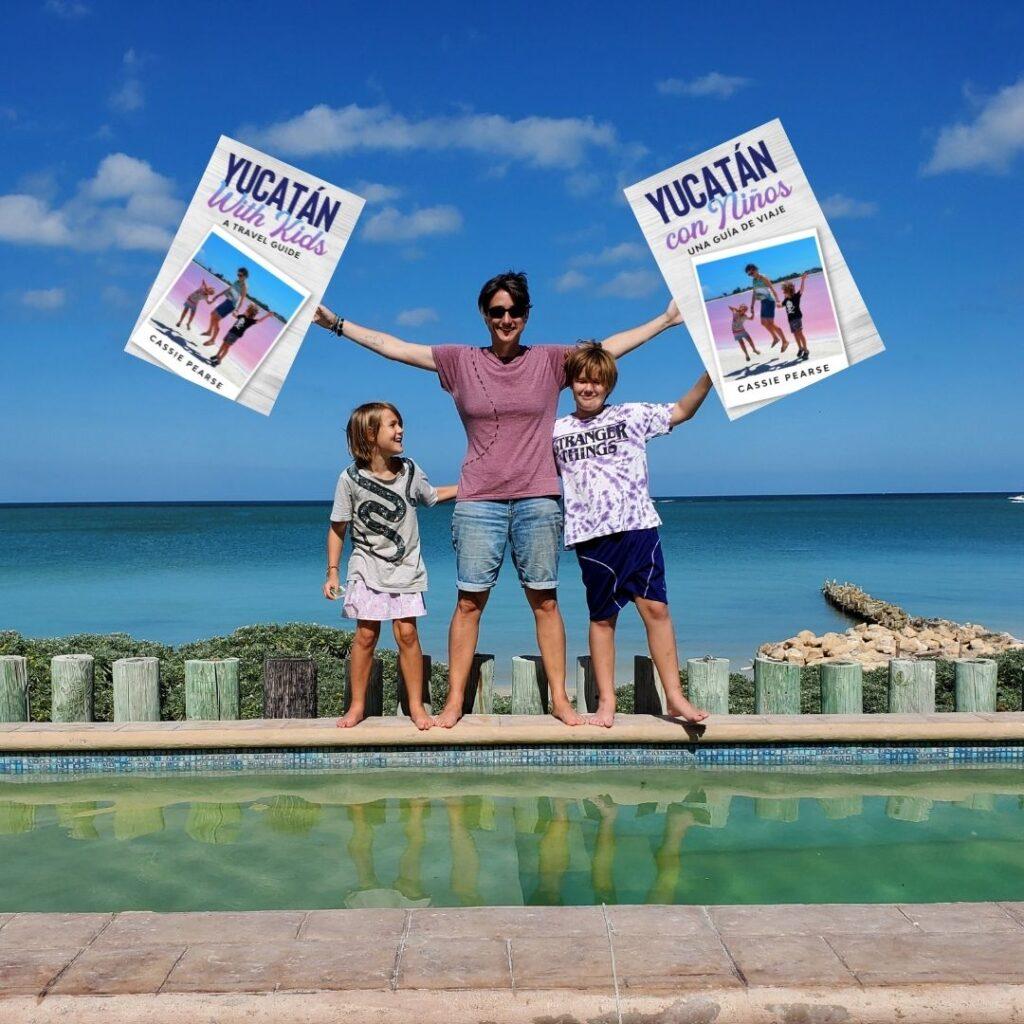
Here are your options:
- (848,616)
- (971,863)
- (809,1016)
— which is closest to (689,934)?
(809,1016)

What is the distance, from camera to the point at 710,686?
19.4ft

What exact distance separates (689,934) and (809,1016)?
0.43 meters

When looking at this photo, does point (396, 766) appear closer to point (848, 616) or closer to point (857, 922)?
point (857, 922)

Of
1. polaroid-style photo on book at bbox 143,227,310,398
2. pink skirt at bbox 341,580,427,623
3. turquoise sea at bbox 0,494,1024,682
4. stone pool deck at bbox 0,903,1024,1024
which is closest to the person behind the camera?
stone pool deck at bbox 0,903,1024,1024

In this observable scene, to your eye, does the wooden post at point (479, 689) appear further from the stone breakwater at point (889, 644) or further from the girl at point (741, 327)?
the stone breakwater at point (889, 644)

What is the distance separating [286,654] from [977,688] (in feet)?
15.5

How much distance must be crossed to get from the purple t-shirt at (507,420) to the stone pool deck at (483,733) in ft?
4.11

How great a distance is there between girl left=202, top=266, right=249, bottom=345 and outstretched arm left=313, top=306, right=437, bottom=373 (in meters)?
0.38

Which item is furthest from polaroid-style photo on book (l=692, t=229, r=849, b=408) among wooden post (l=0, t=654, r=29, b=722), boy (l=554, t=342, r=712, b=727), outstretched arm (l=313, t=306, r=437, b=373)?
wooden post (l=0, t=654, r=29, b=722)

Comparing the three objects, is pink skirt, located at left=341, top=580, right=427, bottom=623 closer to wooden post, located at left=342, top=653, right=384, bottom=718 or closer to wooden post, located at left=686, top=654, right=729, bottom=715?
wooden post, located at left=342, top=653, right=384, bottom=718

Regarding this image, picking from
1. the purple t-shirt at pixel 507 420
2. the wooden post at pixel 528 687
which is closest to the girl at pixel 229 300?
the purple t-shirt at pixel 507 420

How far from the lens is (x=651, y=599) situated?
17.3ft

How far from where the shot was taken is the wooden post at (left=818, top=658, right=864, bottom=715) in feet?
19.3

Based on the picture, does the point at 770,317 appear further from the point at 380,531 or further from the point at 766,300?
the point at 380,531
